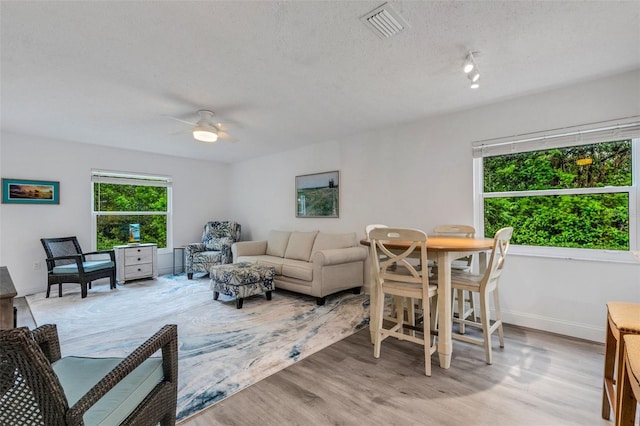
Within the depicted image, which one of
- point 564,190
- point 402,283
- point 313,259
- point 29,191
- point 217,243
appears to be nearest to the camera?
point 402,283

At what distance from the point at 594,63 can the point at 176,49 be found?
3248 mm

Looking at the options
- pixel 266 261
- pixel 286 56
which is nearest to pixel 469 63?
pixel 286 56

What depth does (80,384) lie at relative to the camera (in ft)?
3.84

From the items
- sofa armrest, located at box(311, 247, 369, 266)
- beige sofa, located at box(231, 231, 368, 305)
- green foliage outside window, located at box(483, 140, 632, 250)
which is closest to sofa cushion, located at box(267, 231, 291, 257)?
beige sofa, located at box(231, 231, 368, 305)

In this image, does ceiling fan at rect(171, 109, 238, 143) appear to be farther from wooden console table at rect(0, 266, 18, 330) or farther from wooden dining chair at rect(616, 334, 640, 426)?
wooden dining chair at rect(616, 334, 640, 426)

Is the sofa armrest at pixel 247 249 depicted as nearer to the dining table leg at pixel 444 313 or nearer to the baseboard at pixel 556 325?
the dining table leg at pixel 444 313

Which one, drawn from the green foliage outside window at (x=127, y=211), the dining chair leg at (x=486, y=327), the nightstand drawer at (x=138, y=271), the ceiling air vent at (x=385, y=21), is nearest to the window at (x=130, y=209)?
the green foliage outside window at (x=127, y=211)

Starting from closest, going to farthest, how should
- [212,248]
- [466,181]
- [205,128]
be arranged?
[205,128] < [466,181] < [212,248]

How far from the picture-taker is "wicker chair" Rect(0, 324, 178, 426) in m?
0.79

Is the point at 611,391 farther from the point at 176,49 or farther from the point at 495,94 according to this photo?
the point at 176,49

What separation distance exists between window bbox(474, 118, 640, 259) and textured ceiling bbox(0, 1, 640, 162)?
56 cm

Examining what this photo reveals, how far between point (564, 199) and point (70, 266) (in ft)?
20.1

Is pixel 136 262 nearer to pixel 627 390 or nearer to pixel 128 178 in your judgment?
pixel 128 178

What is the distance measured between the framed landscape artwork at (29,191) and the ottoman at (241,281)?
115 inches
